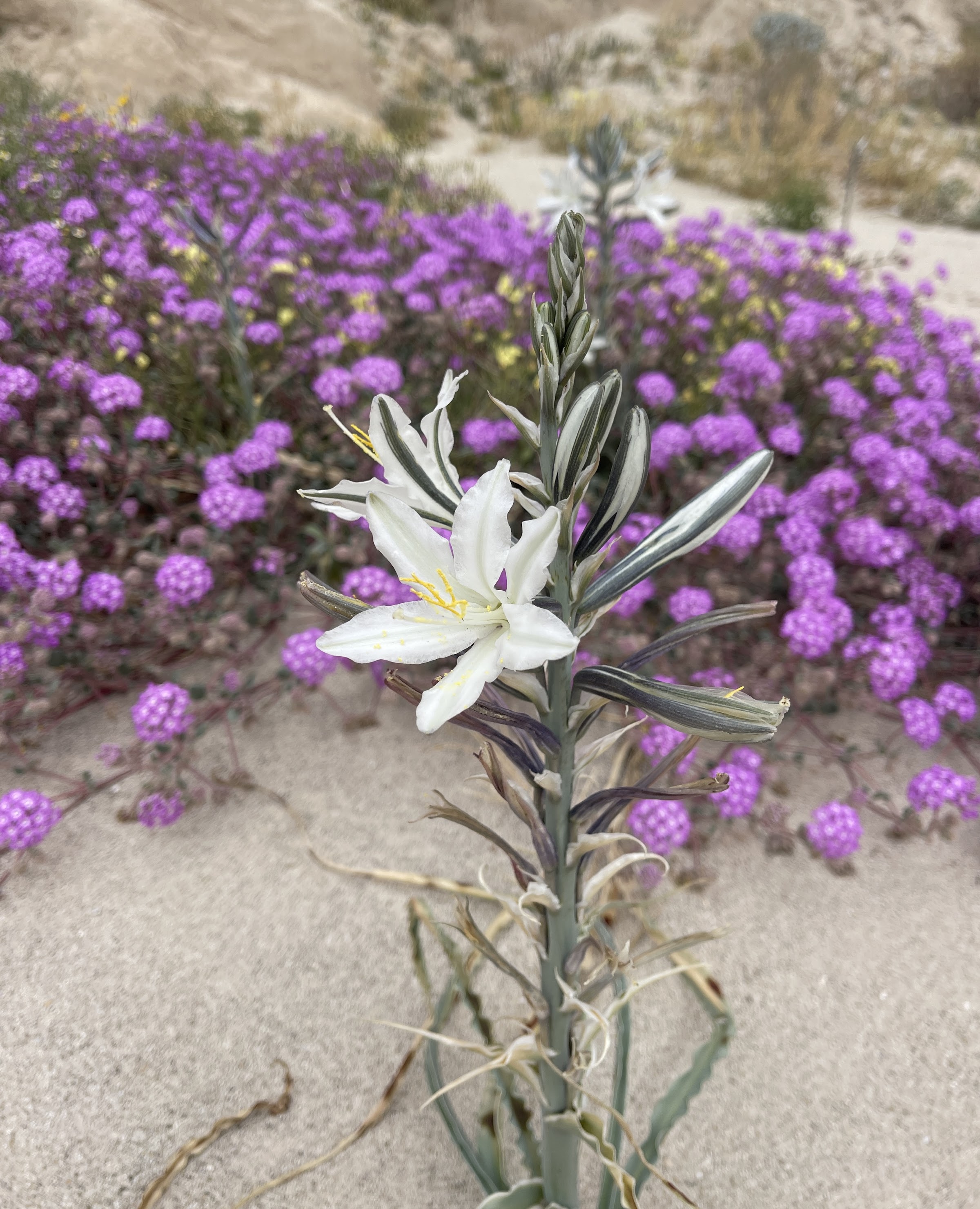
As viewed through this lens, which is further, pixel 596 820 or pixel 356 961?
pixel 356 961

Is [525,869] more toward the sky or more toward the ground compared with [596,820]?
more toward the ground

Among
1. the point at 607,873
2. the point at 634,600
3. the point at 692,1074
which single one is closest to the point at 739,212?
the point at 634,600

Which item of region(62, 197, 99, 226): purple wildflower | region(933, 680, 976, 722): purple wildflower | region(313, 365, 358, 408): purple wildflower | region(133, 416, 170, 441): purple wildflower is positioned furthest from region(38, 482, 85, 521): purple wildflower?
region(933, 680, 976, 722): purple wildflower

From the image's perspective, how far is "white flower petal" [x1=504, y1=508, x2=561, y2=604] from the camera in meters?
0.64

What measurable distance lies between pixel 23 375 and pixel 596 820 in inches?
103

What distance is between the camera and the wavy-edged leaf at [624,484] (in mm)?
776

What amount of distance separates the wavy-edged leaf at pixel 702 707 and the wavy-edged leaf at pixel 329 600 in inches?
11.1

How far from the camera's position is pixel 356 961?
72.4 inches

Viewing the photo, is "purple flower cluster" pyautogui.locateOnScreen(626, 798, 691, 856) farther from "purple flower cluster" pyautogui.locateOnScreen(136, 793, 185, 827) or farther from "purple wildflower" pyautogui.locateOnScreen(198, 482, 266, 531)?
"purple wildflower" pyautogui.locateOnScreen(198, 482, 266, 531)

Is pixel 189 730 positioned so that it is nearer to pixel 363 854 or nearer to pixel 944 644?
pixel 363 854

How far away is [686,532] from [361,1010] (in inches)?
60.1

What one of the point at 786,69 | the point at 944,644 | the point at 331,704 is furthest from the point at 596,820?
the point at 786,69

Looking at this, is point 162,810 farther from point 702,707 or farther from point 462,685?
point 702,707

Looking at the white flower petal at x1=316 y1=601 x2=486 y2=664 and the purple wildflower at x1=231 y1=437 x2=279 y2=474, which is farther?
the purple wildflower at x1=231 y1=437 x2=279 y2=474
